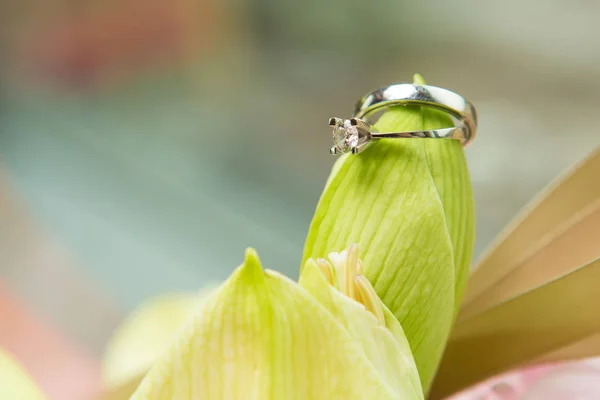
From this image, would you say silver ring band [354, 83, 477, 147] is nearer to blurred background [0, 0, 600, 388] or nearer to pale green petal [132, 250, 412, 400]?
pale green petal [132, 250, 412, 400]

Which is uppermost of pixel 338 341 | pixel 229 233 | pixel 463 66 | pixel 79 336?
pixel 463 66

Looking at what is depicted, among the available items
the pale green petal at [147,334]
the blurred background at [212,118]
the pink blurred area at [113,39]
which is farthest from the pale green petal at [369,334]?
the pink blurred area at [113,39]

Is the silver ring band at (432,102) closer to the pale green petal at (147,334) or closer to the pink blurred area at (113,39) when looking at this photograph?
the pale green petal at (147,334)

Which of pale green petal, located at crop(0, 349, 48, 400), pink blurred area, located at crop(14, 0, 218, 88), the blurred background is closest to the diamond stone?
pale green petal, located at crop(0, 349, 48, 400)

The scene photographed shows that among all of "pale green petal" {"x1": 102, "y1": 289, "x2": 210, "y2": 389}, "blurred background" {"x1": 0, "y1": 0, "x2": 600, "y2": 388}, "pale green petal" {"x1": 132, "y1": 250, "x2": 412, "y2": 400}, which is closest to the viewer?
"pale green petal" {"x1": 132, "y1": 250, "x2": 412, "y2": 400}

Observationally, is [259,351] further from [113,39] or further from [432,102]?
[113,39]

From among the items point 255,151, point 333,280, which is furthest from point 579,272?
point 255,151

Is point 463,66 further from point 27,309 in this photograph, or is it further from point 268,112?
point 27,309
